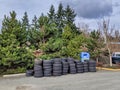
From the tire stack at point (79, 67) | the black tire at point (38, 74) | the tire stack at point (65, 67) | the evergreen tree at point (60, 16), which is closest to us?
the black tire at point (38, 74)

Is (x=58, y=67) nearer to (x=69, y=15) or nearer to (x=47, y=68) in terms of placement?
(x=47, y=68)

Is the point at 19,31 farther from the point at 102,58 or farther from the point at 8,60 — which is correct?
the point at 102,58

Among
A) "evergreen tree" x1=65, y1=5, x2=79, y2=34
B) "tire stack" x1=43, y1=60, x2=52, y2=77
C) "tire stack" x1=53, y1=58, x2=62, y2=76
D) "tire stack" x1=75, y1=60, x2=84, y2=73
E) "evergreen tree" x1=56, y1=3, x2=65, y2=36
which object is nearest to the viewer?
"tire stack" x1=43, y1=60, x2=52, y2=77

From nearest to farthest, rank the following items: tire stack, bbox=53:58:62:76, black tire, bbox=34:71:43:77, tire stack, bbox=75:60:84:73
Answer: black tire, bbox=34:71:43:77, tire stack, bbox=53:58:62:76, tire stack, bbox=75:60:84:73

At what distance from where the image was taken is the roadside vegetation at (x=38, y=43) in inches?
769

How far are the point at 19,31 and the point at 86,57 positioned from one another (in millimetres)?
7231

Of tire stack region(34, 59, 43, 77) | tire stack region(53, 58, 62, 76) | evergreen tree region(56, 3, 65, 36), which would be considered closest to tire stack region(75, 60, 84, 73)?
tire stack region(53, 58, 62, 76)

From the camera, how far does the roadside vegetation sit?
64.1ft

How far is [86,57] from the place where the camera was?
2289 cm

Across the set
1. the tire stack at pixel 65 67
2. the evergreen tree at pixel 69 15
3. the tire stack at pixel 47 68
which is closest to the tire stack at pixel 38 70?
the tire stack at pixel 47 68

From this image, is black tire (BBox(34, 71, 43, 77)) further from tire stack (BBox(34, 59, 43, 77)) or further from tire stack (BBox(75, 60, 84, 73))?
tire stack (BBox(75, 60, 84, 73))

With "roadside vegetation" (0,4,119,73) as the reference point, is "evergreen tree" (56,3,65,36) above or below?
above

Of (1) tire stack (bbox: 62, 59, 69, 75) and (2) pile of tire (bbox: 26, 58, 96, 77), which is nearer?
(2) pile of tire (bbox: 26, 58, 96, 77)

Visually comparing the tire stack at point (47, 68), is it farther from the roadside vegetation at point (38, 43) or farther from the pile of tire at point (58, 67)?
the roadside vegetation at point (38, 43)
